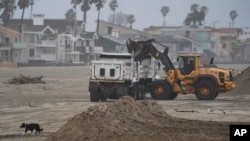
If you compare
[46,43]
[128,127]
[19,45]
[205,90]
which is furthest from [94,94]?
[46,43]

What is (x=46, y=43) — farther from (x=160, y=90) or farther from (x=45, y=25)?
(x=160, y=90)

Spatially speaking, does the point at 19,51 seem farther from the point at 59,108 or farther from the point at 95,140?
the point at 95,140

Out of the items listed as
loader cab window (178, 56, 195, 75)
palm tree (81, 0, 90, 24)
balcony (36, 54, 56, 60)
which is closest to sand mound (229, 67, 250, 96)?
loader cab window (178, 56, 195, 75)

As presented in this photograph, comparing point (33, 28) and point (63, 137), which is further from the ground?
point (33, 28)

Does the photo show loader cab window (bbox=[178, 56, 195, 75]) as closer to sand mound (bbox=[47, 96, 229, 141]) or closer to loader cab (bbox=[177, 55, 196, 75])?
loader cab (bbox=[177, 55, 196, 75])

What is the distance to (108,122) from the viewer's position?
49.3 feet

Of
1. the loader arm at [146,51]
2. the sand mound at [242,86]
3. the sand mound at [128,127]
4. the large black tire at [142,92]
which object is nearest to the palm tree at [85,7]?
the sand mound at [242,86]

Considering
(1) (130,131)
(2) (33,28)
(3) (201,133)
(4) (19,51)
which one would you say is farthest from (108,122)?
(2) (33,28)

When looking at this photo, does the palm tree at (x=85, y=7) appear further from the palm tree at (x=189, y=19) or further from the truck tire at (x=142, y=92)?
the truck tire at (x=142, y=92)

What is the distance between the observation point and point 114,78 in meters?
28.6

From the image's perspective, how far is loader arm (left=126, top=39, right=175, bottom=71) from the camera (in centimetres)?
3023

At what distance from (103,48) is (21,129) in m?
109

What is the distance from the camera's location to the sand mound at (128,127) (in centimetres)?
1416

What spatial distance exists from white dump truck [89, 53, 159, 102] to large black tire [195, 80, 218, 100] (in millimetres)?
3046
